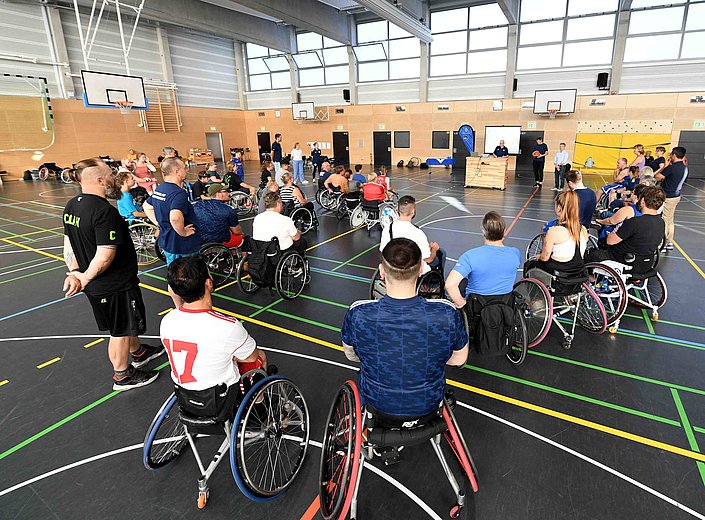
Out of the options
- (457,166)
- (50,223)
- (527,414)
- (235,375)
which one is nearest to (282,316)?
(235,375)

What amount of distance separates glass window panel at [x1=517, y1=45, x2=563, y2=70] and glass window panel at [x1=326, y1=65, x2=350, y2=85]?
344 inches

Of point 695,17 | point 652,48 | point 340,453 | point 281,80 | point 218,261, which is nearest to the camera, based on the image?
point 340,453

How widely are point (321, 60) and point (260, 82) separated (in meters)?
4.70

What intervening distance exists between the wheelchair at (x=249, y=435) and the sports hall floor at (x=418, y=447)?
10 centimetres

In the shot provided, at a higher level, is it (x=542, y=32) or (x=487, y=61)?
(x=542, y=32)

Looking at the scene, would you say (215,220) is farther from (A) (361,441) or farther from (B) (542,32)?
(B) (542,32)

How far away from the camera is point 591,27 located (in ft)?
50.9

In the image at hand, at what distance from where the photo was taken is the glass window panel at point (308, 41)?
69.6 ft

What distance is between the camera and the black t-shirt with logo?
2.60 metres

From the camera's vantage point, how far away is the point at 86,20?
1723 centimetres

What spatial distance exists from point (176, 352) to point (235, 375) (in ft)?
1.05

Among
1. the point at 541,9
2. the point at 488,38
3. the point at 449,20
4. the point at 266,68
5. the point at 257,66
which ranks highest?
the point at 449,20

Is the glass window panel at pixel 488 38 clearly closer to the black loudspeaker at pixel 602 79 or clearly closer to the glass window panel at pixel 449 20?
the glass window panel at pixel 449 20

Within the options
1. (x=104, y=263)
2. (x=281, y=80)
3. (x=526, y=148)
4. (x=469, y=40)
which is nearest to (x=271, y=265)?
(x=104, y=263)
